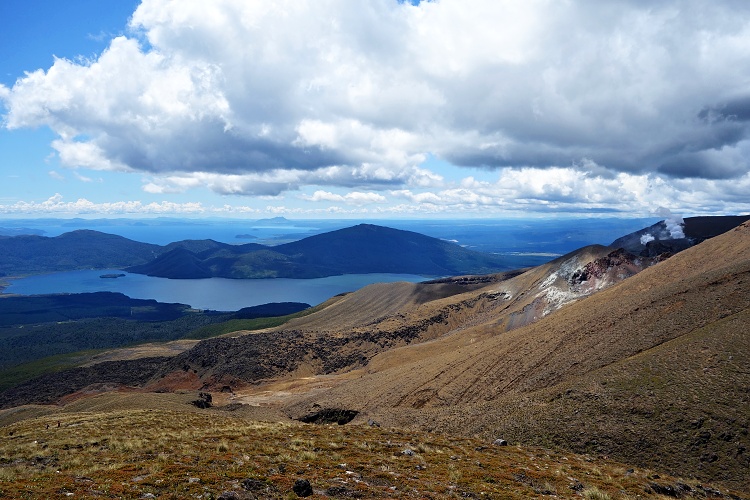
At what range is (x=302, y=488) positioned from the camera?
43.5 ft

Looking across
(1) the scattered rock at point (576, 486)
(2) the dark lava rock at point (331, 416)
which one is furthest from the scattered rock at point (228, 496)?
(2) the dark lava rock at point (331, 416)

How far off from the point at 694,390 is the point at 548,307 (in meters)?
50.0

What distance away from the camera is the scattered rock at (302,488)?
1316cm

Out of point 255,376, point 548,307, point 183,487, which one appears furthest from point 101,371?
point 183,487

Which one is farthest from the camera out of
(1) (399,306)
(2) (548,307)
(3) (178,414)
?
(1) (399,306)

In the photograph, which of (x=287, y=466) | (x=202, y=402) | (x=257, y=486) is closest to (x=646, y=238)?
(x=202, y=402)

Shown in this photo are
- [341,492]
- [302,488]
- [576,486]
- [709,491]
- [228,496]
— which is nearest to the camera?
[228,496]

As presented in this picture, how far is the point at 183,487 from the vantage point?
13.0 meters

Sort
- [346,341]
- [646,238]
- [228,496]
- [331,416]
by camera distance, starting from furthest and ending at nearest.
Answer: [646,238]
[346,341]
[331,416]
[228,496]

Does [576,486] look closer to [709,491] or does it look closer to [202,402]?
[709,491]

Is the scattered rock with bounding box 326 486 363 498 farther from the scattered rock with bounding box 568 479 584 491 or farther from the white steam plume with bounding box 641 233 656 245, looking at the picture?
the white steam plume with bounding box 641 233 656 245

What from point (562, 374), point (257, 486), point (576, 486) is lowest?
point (562, 374)

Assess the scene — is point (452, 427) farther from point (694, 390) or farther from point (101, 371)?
point (101, 371)

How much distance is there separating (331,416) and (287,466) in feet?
91.5
